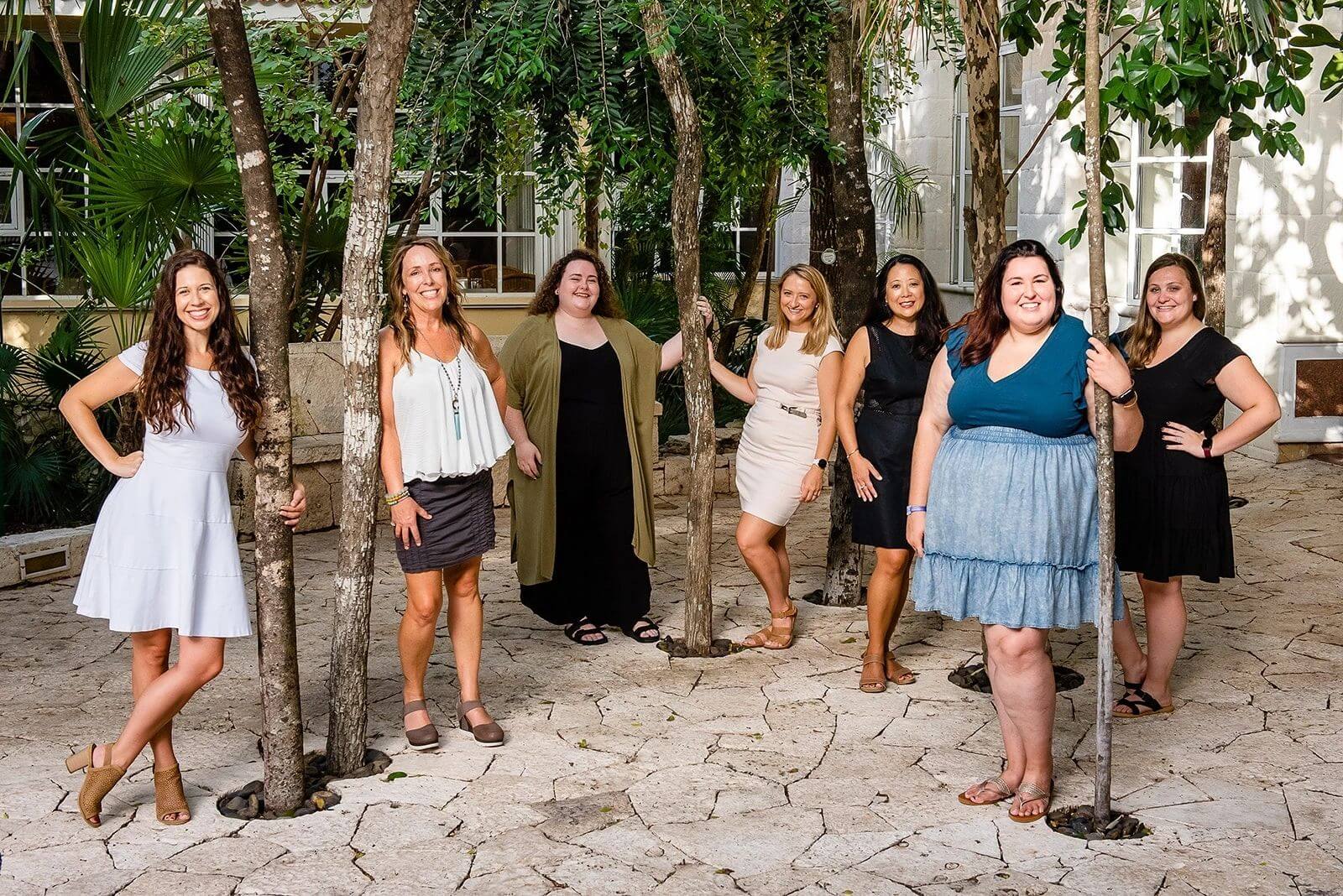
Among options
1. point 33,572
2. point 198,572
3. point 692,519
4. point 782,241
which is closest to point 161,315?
point 198,572

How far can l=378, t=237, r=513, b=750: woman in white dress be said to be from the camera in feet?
16.6

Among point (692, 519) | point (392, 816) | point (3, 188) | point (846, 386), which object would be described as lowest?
point (392, 816)

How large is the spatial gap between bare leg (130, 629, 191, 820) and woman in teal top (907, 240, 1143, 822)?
2.26 meters

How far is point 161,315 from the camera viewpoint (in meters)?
4.40

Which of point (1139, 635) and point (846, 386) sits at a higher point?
point (846, 386)

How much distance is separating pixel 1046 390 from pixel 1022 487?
11.2 inches

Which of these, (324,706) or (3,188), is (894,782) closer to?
(324,706)

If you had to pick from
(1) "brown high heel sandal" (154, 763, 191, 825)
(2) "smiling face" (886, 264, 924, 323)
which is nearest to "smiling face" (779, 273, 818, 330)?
(2) "smiling face" (886, 264, 924, 323)

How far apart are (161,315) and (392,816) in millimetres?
1620

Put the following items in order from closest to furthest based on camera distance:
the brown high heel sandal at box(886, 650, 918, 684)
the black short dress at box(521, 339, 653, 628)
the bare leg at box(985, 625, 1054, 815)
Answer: the bare leg at box(985, 625, 1054, 815) → the brown high heel sandal at box(886, 650, 918, 684) → the black short dress at box(521, 339, 653, 628)

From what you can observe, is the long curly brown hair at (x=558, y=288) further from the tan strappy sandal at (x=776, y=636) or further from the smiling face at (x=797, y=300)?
the tan strappy sandal at (x=776, y=636)

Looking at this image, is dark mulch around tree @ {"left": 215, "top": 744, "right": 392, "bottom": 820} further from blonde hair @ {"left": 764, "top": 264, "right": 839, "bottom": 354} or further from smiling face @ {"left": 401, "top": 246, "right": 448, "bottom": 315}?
blonde hair @ {"left": 764, "top": 264, "right": 839, "bottom": 354}

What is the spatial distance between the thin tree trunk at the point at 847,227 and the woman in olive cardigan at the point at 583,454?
38.8 inches

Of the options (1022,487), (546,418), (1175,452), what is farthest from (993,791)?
(546,418)
